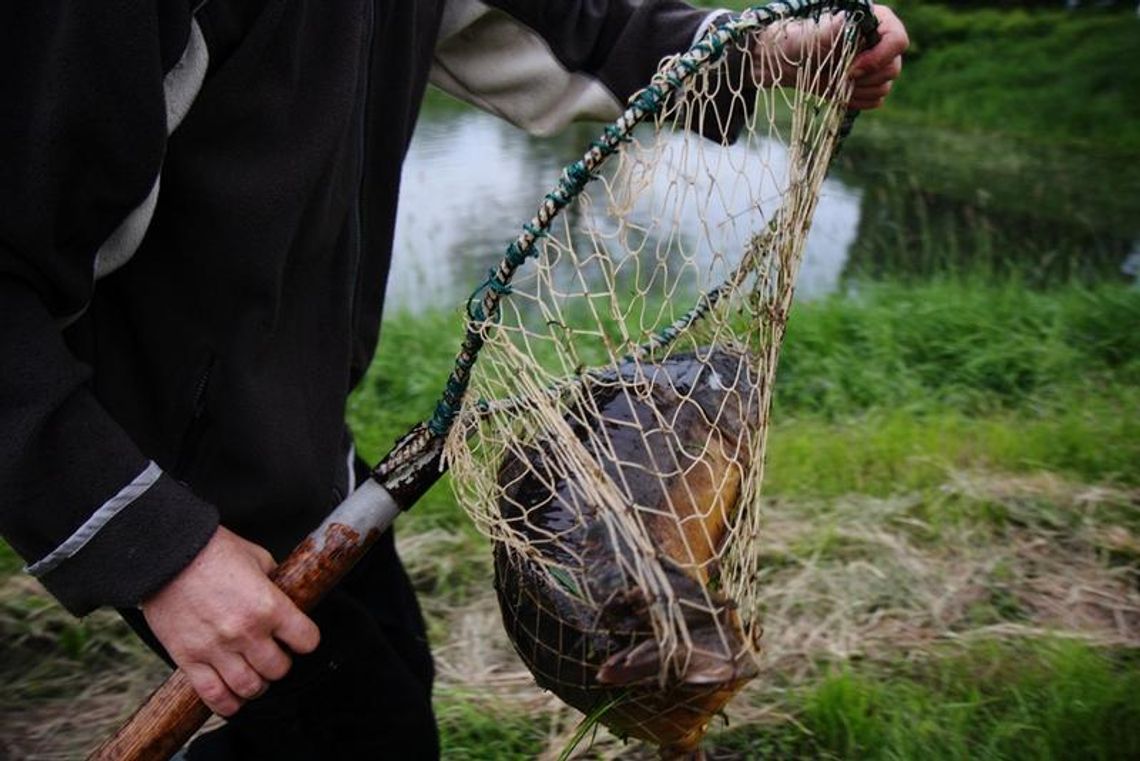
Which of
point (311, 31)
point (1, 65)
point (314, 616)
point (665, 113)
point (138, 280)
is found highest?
point (1, 65)

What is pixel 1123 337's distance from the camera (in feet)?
15.0

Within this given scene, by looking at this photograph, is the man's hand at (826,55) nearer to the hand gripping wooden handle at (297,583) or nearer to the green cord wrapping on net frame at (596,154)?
the green cord wrapping on net frame at (596,154)

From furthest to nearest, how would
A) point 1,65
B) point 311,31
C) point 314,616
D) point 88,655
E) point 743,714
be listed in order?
1. point 88,655
2. point 743,714
3. point 314,616
4. point 311,31
5. point 1,65

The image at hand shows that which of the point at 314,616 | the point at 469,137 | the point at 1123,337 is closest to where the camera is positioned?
the point at 314,616

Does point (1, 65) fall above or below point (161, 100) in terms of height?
above

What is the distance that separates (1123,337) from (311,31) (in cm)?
414

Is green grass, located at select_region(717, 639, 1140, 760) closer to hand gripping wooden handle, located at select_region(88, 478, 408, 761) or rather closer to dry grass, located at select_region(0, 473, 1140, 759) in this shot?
dry grass, located at select_region(0, 473, 1140, 759)

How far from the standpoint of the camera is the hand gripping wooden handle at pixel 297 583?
1403mm

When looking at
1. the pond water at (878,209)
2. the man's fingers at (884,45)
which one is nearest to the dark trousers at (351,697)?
the man's fingers at (884,45)

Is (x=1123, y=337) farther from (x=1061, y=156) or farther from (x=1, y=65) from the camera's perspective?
(x=1061, y=156)

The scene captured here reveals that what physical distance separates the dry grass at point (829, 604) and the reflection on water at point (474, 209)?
7.35 feet

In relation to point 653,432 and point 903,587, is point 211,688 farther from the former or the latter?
point 903,587

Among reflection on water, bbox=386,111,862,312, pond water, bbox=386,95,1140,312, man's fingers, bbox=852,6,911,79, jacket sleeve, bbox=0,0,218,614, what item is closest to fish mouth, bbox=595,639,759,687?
jacket sleeve, bbox=0,0,218,614

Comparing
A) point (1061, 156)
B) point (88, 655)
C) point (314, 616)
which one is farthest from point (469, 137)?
point (314, 616)
